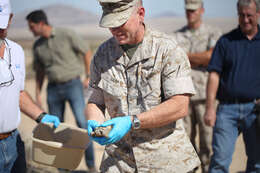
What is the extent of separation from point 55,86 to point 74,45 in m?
0.69

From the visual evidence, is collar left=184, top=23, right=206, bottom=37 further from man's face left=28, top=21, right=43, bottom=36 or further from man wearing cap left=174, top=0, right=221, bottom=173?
man's face left=28, top=21, right=43, bottom=36

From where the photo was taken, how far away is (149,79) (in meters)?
1.85

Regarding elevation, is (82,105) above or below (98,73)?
below

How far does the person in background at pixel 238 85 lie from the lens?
2.72m

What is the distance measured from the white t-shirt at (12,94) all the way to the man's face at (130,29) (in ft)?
2.79

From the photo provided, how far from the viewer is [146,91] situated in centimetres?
187

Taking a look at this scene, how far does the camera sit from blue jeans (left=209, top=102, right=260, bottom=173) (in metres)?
2.79

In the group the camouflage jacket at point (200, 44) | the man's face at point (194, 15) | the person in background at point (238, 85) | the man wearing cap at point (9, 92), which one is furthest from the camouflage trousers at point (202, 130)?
the man wearing cap at point (9, 92)

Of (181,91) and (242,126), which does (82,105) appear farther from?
(181,91)

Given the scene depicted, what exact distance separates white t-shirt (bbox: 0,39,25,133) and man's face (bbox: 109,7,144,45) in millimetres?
851

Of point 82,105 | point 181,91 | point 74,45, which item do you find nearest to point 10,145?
point 181,91

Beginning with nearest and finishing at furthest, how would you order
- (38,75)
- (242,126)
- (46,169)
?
(242,126)
(46,169)
(38,75)

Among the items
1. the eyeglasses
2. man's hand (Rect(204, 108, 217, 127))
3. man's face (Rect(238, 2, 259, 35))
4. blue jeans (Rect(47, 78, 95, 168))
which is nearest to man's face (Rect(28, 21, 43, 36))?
blue jeans (Rect(47, 78, 95, 168))

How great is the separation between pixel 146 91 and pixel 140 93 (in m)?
0.05
